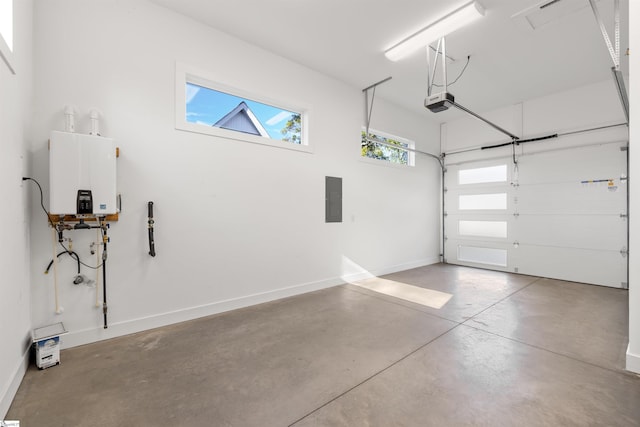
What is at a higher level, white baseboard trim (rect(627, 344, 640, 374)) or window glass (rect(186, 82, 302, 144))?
window glass (rect(186, 82, 302, 144))

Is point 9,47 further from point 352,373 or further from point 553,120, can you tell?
point 553,120

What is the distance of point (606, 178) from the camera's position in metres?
4.63

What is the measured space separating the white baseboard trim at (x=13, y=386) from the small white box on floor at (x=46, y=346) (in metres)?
0.08

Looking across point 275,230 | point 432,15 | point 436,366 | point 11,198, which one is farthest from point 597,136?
point 11,198

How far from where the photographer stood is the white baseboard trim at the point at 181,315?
2541 millimetres

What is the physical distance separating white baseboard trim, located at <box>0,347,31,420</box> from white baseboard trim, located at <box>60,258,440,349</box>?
38 centimetres

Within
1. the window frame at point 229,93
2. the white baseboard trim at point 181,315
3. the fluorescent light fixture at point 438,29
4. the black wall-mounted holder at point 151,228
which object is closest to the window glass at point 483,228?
the white baseboard trim at point 181,315

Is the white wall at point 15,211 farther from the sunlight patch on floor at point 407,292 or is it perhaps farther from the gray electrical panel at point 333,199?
the sunlight patch on floor at point 407,292

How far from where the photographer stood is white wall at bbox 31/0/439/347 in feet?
8.22

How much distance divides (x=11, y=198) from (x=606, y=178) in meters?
7.65

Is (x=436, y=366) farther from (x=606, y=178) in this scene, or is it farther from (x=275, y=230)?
(x=606, y=178)

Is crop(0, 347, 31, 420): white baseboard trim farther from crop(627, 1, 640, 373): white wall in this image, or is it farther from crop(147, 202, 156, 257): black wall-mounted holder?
crop(627, 1, 640, 373): white wall

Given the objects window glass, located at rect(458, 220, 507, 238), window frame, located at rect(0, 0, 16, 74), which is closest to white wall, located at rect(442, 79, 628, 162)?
window glass, located at rect(458, 220, 507, 238)

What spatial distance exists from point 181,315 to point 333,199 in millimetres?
2772
